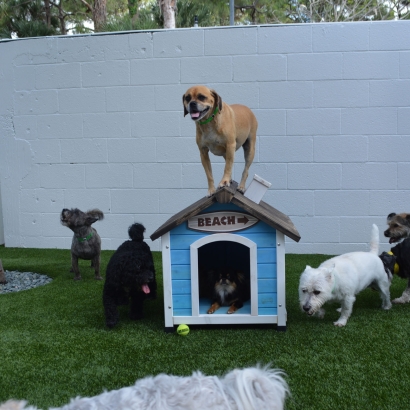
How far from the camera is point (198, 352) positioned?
312cm

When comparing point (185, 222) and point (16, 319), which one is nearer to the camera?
point (185, 222)

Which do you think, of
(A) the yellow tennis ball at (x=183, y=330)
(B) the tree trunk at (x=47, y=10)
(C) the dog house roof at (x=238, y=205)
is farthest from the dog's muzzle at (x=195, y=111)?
(B) the tree trunk at (x=47, y=10)

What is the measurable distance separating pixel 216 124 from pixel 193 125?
2.81 metres

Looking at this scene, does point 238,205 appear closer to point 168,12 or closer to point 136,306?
point 136,306

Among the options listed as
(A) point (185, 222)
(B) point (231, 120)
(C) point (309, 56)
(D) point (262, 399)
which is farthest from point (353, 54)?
(D) point (262, 399)

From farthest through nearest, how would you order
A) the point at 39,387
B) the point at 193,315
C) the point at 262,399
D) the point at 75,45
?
1. the point at 75,45
2. the point at 193,315
3. the point at 39,387
4. the point at 262,399

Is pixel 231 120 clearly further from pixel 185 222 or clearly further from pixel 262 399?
pixel 262 399

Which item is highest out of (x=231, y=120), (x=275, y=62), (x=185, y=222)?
(x=275, y=62)

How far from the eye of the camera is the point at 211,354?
3.06 m

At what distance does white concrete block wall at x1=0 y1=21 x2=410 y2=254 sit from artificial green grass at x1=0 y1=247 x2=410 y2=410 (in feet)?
6.99

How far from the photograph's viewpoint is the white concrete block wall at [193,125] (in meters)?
5.97

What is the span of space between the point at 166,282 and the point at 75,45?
4307 millimetres

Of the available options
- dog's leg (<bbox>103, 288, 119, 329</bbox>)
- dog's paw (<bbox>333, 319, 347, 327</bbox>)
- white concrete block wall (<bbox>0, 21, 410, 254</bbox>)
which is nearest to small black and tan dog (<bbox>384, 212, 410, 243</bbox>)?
white concrete block wall (<bbox>0, 21, 410, 254</bbox>)

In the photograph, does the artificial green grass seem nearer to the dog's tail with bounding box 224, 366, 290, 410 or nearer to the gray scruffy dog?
the gray scruffy dog
